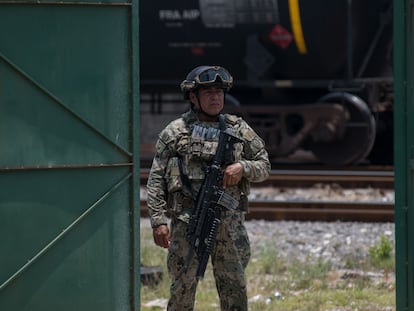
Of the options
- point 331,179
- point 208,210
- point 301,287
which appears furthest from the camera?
point 331,179

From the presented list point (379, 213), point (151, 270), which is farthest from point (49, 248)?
point (379, 213)

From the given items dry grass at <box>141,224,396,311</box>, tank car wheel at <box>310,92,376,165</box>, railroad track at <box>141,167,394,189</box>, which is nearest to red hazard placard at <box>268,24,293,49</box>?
tank car wheel at <box>310,92,376,165</box>

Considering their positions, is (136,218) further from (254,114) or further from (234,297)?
(254,114)

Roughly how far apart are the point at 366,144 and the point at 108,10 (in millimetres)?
10384

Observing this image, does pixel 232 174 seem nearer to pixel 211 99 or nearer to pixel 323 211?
pixel 211 99

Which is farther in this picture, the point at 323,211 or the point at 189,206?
the point at 323,211

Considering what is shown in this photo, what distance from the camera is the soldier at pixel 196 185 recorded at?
599 centimetres

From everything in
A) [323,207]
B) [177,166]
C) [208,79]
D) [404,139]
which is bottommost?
[323,207]

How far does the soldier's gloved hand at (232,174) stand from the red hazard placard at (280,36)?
10.1 m

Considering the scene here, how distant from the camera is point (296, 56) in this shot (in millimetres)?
16281

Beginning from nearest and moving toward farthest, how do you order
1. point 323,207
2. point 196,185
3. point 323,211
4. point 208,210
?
point 208,210
point 196,185
point 323,211
point 323,207

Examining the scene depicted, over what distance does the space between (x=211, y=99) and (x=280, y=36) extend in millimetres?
10154

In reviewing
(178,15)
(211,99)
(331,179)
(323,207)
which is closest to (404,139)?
(211,99)

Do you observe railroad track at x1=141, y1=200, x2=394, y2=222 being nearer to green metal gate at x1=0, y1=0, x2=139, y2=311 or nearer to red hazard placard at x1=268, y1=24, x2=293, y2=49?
red hazard placard at x1=268, y1=24, x2=293, y2=49
